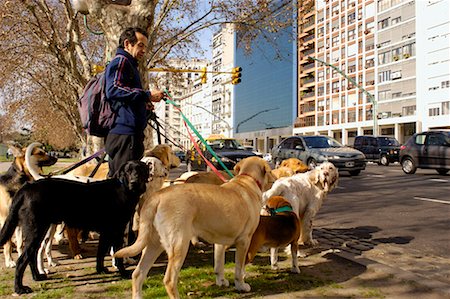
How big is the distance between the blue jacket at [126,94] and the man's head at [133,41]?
74 millimetres

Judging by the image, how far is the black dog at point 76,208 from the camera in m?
4.25

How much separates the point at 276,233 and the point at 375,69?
65420mm

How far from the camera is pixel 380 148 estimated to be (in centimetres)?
2988

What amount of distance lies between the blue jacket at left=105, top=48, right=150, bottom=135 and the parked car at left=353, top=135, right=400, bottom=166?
88.0 ft

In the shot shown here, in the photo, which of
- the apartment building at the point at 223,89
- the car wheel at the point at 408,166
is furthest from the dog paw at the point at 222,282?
the apartment building at the point at 223,89

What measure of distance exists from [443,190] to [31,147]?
11289 millimetres

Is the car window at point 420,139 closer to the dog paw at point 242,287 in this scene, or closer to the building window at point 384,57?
the dog paw at point 242,287

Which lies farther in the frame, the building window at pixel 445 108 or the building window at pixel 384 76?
the building window at pixel 384 76

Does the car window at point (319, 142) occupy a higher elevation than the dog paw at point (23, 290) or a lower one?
higher

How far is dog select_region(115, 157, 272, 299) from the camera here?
3664mm

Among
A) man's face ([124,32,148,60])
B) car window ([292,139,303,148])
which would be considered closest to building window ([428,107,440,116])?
car window ([292,139,303,148])

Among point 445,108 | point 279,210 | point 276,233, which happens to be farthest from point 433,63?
point 276,233

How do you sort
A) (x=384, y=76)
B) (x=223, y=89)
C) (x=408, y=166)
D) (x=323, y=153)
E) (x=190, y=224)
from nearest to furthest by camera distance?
(x=190, y=224) < (x=323, y=153) < (x=408, y=166) < (x=384, y=76) < (x=223, y=89)

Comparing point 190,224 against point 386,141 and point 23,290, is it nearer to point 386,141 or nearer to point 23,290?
point 23,290
